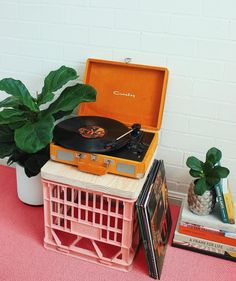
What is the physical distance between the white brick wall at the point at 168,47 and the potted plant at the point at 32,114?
0.92ft

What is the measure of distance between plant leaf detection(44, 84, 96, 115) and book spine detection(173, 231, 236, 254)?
2.29 ft

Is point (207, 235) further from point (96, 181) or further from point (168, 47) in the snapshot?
point (168, 47)

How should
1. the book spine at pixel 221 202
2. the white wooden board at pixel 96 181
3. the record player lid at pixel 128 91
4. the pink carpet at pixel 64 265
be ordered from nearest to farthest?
the white wooden board at pixel 96 181
the pink carpet at pixel 64 265
the book spine at pixel 221 202
the record player lid at pixel 128 91

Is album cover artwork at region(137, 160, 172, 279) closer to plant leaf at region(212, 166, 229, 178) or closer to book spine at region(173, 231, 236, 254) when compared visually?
book spine at region(173, 231, 236, 254)

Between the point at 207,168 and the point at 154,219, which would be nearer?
the point at 154,219

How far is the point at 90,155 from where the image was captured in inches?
57.3

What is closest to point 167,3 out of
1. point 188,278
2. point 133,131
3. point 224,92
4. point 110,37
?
point 110,37

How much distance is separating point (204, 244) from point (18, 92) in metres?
1.02

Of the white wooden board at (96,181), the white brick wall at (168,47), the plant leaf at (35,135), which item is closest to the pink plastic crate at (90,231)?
the white wooden board at (96,181)

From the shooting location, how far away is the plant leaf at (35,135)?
4.72 feet

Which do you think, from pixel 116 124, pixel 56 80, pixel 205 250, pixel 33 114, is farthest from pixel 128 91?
pixel 205 250

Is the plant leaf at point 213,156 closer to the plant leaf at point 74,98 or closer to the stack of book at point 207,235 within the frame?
the stack of book at point 207,235

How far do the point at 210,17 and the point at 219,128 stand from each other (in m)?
0.50

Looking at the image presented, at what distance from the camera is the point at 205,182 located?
1.60 m
